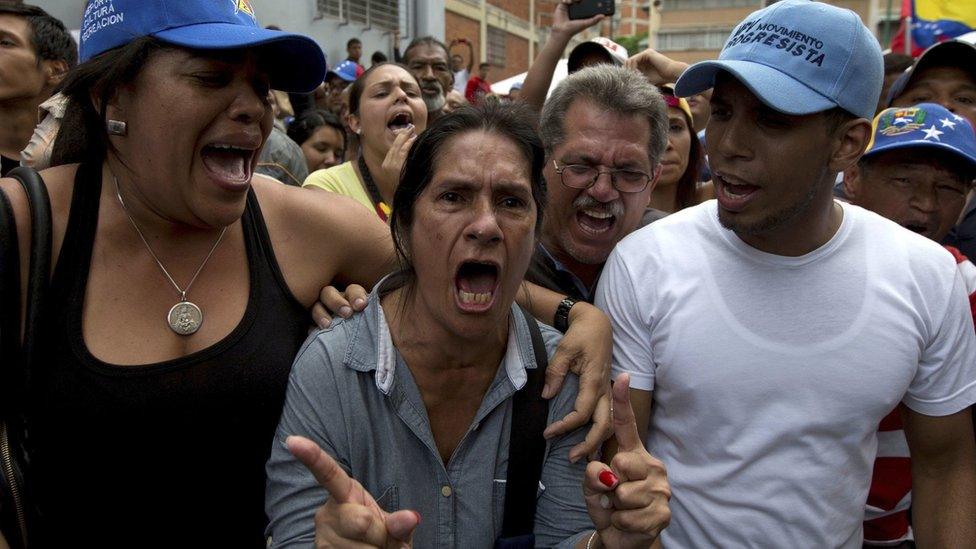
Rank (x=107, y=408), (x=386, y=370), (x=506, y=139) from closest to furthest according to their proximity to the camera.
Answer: (x=107, y=408), (x=386, y=370), (x=506, y=139)

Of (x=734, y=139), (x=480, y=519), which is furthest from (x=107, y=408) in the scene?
(x=734, y=139)

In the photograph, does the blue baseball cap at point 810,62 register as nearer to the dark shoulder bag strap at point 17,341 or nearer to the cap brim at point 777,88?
the cap brim at point 777,88

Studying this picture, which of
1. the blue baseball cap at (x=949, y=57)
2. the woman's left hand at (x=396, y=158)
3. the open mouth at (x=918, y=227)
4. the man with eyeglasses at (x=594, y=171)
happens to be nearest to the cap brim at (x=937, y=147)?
the open mouth at (x=918, y=227)

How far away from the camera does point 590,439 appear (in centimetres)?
192

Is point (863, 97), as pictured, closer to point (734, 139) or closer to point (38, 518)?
point (734, 139)

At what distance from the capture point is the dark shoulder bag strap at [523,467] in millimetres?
1893

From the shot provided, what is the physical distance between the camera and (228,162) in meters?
1.95

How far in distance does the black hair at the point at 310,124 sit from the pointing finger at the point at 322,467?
17.5 ft

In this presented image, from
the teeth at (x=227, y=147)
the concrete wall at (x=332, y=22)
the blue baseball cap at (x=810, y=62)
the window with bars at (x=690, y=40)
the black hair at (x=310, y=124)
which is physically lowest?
the window with bars at (x=690, y=40)

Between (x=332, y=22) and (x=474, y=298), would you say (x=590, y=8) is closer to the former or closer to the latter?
(x=474, y=298)

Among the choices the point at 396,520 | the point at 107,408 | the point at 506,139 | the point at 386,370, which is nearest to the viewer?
the point at 396,520

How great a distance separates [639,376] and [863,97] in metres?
0.98

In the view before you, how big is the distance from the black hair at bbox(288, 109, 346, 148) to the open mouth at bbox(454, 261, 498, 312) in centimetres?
482

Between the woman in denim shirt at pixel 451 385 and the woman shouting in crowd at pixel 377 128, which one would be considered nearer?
the woman in denim shirt at pixel 451 385
